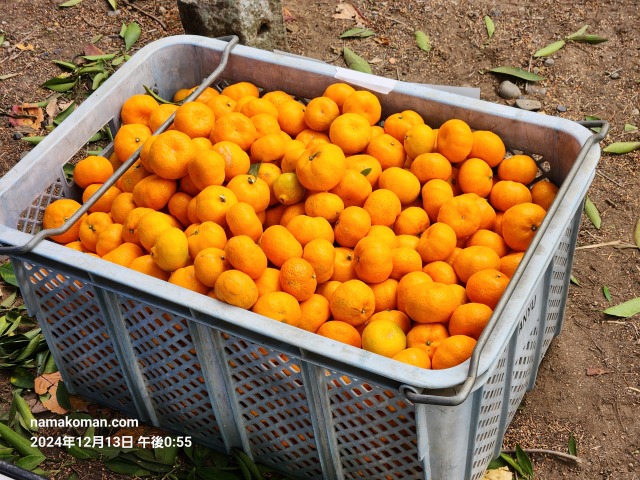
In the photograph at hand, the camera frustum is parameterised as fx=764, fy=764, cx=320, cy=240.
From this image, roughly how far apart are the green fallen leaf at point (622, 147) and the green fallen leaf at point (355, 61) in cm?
130

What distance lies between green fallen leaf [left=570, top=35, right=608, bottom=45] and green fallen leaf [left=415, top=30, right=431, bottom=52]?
0.79m

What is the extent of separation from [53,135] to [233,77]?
74 cm

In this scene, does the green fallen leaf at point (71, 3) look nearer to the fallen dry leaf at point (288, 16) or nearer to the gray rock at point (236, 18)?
the gray rock at point (236, 18)

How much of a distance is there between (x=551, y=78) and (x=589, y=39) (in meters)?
0.40

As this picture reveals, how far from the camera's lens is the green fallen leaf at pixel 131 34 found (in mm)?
4297

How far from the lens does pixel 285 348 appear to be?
1.96 m

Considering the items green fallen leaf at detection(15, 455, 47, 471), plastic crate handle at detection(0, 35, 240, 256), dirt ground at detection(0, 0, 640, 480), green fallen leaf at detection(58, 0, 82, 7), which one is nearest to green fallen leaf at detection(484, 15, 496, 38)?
dirt ground at detection(0, 0, 640, 480)

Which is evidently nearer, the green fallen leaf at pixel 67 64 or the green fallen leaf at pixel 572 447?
the green fallen leaf at pixel 572 447

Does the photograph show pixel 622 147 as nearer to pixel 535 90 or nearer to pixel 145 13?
pixel 535 90

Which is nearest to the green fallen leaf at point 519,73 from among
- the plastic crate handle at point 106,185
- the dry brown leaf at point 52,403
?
Answer: the plastic crate handle at point 106,185

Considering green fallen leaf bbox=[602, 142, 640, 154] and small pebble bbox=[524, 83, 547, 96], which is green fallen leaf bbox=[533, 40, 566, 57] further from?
green fallen leaf bbox=[602, 142, 640, 154]

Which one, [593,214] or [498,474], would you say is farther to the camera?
[593,214]

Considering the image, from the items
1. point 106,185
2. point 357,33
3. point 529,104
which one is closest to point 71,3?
point 357,33

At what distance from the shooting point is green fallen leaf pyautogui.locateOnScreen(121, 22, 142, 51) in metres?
4.30
